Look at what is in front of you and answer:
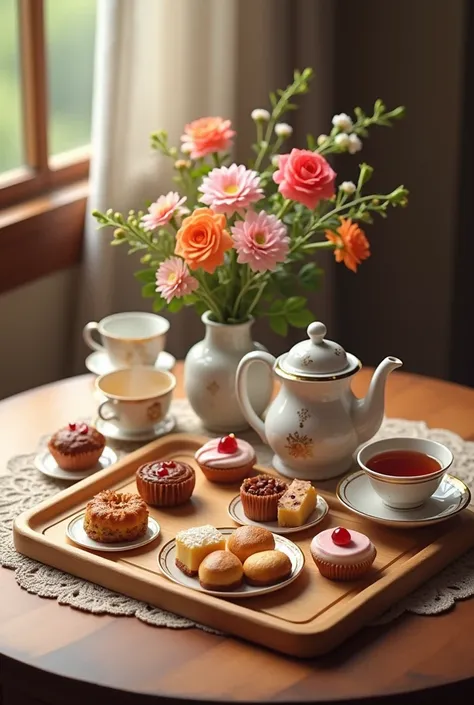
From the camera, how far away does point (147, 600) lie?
50.6 inches

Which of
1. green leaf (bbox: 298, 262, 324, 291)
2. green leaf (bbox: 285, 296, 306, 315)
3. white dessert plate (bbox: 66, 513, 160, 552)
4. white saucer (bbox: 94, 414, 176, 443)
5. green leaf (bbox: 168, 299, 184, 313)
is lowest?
white saucer (bbox: 94, 414, 176, 443)

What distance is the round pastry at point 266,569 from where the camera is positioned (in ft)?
4.19

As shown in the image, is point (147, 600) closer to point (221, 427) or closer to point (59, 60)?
point (221, 427)

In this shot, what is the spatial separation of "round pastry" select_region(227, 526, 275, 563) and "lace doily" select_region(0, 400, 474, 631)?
0.11 m

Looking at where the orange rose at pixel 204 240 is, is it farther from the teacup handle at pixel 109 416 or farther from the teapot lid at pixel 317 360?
the teacup handle at pixel 109 416

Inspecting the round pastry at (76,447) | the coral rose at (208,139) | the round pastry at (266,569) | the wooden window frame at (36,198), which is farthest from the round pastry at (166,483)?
the wooden window frame at (36,198)

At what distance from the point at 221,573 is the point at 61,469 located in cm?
42

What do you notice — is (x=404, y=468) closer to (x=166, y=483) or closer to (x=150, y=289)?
(x=166, y=483)

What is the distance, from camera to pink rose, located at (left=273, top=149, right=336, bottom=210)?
1.57m

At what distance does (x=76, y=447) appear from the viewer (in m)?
1.58

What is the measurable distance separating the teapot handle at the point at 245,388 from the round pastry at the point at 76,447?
21cm

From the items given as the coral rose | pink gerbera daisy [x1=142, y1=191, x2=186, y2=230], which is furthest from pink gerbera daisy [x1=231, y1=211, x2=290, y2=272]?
the coral rose

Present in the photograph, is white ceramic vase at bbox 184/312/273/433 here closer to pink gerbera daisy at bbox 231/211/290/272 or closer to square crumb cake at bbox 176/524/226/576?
pink gerbera daisy at bbox 231/211/290/272

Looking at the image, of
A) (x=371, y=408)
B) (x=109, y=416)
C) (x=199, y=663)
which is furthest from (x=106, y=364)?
(x=199, y=663)
